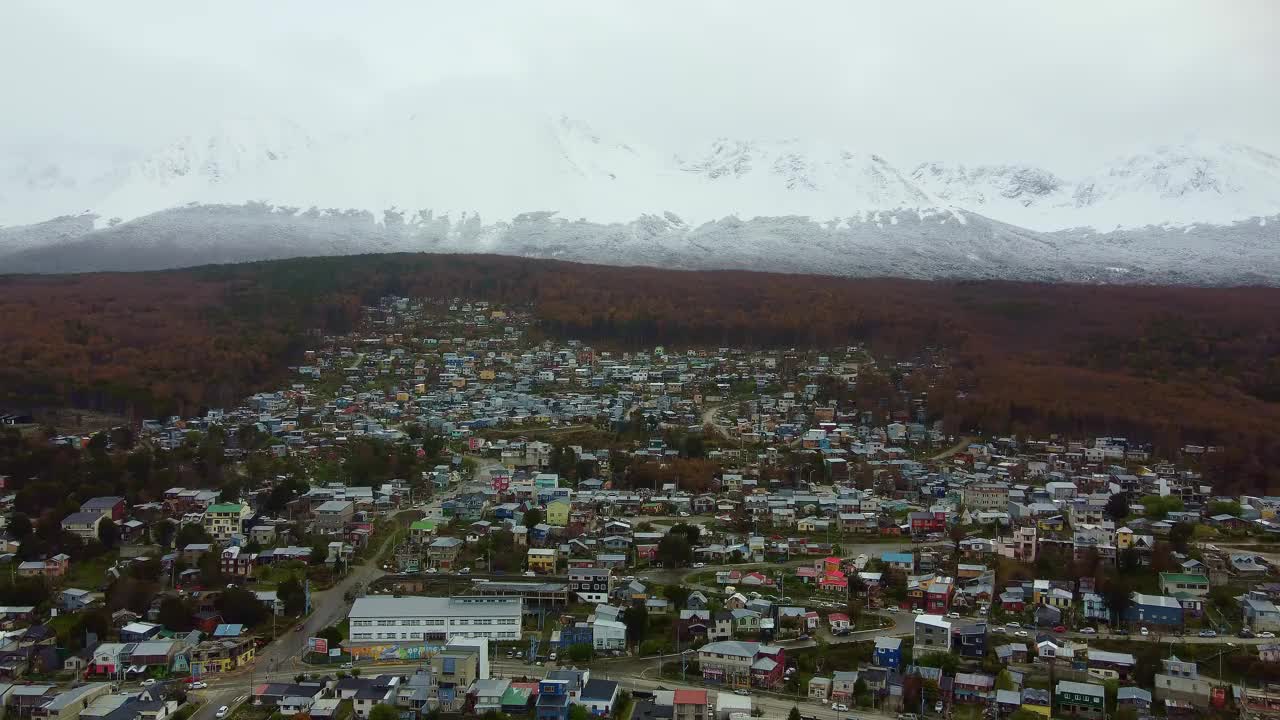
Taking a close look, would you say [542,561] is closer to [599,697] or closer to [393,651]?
[393,651]

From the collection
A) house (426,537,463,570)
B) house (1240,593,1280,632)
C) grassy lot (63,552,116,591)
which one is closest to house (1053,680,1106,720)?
house (1240,593,1280,632)

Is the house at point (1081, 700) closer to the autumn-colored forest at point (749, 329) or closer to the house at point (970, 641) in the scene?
the house at point (970, 641)

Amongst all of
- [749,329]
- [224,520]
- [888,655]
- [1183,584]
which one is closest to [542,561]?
[224,520]

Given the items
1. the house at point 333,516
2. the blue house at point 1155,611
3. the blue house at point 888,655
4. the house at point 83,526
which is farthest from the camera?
the house at point 333,516

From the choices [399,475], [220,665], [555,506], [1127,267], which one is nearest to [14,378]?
[399,475]

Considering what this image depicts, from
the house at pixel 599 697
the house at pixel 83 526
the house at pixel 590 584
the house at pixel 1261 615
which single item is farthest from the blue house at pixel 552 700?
the house at pixel 83 526
